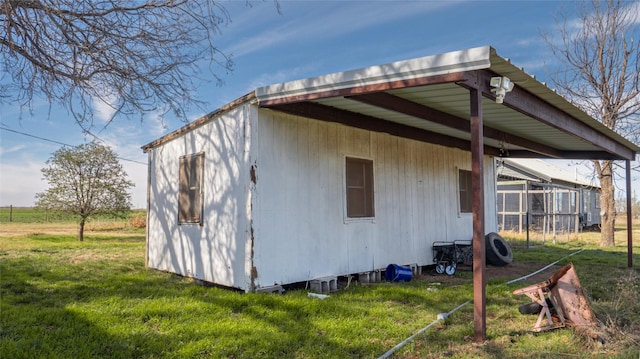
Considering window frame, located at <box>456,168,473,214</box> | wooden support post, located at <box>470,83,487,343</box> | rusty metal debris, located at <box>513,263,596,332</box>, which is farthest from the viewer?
window frame, located at <box>456,168,473,214</box>

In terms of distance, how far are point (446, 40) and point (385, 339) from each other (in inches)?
289

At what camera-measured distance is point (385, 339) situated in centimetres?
413

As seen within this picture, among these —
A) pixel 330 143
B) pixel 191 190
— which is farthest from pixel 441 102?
pixel 191 190

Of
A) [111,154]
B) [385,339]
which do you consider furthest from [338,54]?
[111,154]

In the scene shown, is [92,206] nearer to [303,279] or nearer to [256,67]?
[256,67]

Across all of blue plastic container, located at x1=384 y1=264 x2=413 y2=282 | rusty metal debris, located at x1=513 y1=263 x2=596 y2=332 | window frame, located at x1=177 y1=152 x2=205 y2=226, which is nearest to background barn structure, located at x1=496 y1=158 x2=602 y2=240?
blue plastic container, located at x1=384 y1=264 x2=413 y2=282

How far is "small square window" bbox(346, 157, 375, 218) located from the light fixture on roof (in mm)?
3141

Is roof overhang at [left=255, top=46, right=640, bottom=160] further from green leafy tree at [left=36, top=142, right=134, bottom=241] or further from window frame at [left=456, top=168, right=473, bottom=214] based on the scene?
green leafy tree at [left=36, top=142, right=134, bottom=241]

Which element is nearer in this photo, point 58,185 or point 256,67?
point 256,67

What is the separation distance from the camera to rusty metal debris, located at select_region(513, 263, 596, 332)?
4.29m

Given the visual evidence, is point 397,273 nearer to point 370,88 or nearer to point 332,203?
point 332,203

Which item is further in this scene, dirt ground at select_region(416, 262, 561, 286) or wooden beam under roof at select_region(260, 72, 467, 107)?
dirt ground at select_region(416, 262, 561, 286)

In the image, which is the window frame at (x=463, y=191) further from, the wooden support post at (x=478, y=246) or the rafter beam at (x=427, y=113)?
the wooden support post at (x=478, y=246)

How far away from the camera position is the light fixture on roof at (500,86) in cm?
437
